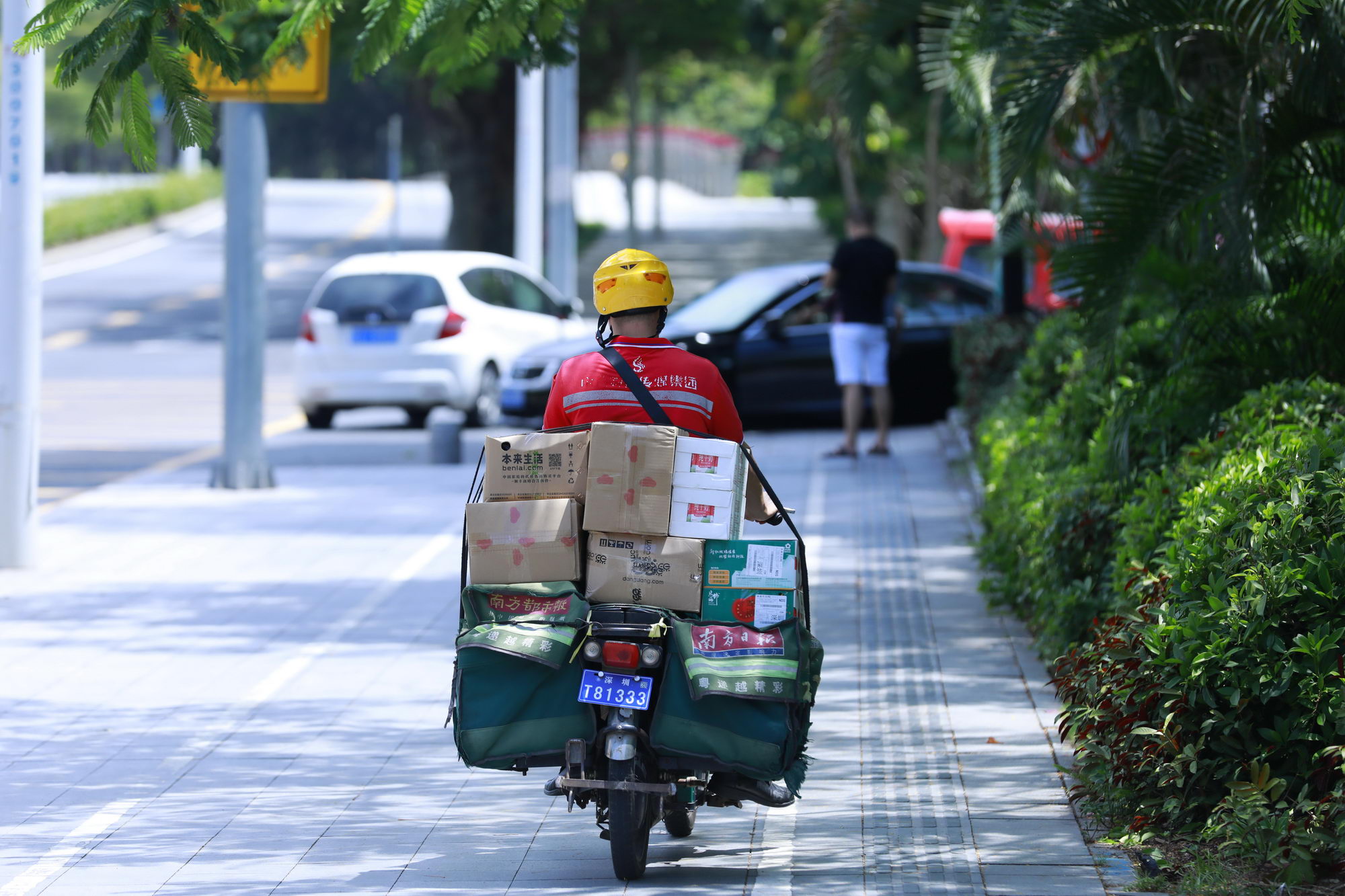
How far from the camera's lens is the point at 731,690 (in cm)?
490

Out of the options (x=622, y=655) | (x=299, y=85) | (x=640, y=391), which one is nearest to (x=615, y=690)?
(x=622, y=655)

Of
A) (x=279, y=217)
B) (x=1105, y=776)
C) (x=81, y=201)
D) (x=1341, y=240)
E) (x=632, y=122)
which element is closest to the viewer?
(x=1105, y=776)

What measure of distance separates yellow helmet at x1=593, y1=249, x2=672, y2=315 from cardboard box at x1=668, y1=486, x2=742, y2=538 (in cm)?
55

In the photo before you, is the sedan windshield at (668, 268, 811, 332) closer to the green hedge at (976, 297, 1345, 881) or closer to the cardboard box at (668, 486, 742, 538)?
A: the green hedge at (976, 297, 1345, 881)

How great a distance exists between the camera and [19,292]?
32.4 feet

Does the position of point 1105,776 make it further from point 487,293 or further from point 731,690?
point 487,293

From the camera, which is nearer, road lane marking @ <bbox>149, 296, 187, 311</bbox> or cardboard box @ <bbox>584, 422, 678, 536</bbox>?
cardboard box @ <bbox>584, 422, 678, 536</bbox>

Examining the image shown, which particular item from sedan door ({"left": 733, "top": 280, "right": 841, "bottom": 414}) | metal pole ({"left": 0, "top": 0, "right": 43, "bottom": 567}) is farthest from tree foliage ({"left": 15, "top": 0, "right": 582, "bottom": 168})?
sedan door ({"left": 733, "top": 280, "right": 841, "bottom": 414})

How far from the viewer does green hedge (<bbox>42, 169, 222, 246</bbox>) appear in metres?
49.4

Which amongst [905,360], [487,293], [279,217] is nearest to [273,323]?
[487,293]

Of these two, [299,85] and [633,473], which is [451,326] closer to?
[299,85]

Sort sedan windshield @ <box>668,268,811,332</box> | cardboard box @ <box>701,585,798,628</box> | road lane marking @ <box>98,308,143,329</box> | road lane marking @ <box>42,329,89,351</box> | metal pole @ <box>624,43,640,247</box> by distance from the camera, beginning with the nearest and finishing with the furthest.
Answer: cardboard box @ <box>701,585,798,628</box> → sedan windshield @ <box>668,268,811,332</box> → road lane marking @ <box>42,329,89,351</box> → road lane marking @ <box>98,308,143,329</box> → metal pole @ <box>624,43,640,247</box>

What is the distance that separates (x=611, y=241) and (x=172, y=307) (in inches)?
710

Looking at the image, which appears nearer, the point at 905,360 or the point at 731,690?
the point at 731,690
